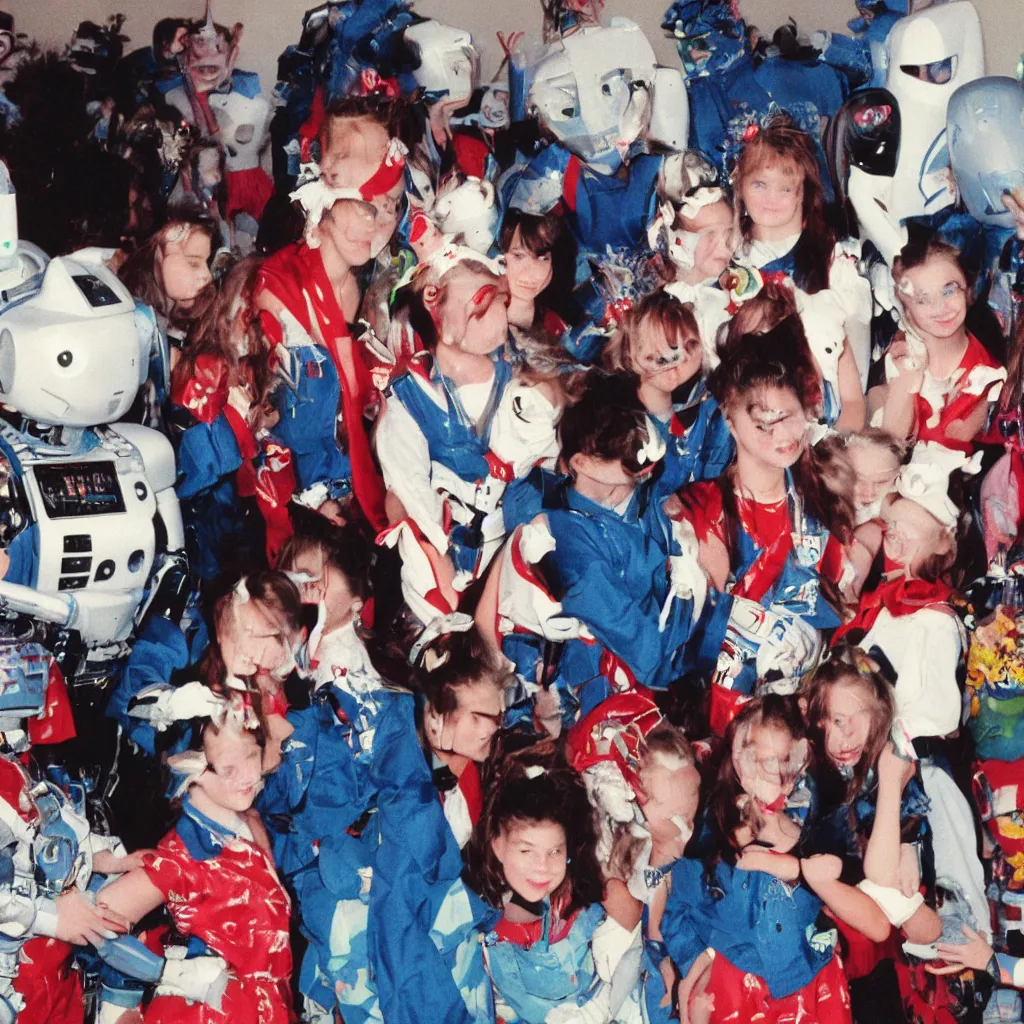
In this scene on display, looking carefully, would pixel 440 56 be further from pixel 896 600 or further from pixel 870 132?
pixel 896 600

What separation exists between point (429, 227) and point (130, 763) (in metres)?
0.71

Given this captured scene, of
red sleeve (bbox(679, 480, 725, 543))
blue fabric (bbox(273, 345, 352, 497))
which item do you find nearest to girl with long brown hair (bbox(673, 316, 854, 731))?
red sleeve (bbox(679, 480, 725, 543))

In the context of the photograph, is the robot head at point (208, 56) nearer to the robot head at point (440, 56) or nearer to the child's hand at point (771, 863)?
the robot head at point (440, 56)

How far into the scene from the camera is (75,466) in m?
1.93

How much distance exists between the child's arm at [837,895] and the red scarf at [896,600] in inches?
10.2

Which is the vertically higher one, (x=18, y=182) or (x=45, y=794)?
(x=18, y=182)

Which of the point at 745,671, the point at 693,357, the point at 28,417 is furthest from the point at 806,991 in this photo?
the point at 28,417

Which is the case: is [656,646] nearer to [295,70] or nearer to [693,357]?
[693,357]

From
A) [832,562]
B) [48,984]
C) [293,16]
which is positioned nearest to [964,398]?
[832,562]

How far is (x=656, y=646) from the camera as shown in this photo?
6.57ft

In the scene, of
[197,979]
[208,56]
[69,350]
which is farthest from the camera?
[208,56]

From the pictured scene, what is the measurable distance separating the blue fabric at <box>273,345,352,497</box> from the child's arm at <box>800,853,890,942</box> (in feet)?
2.36

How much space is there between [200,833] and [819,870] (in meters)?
0.72

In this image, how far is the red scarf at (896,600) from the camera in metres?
2.04
